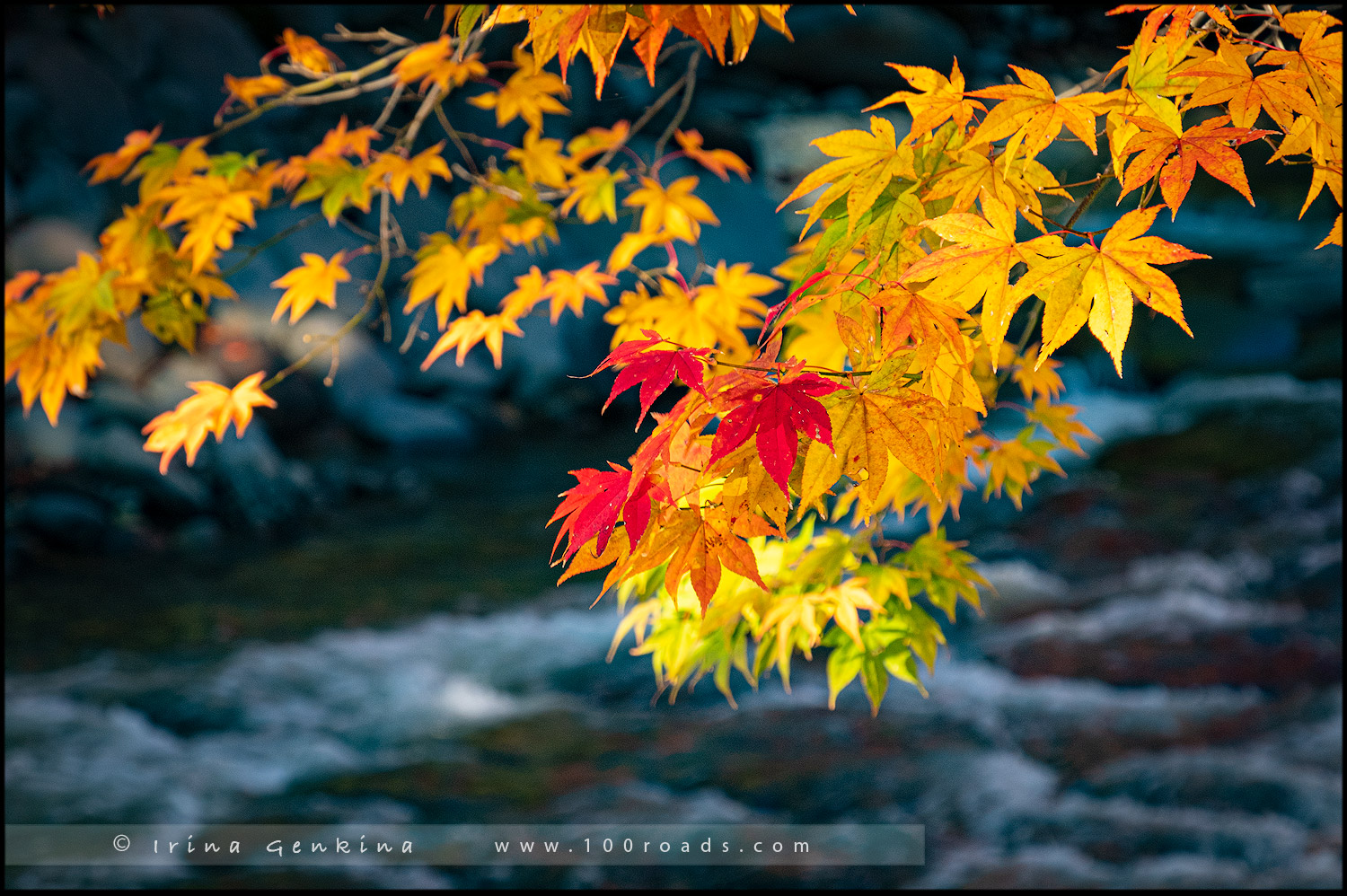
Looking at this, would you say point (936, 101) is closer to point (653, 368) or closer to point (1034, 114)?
point (1034, 114)

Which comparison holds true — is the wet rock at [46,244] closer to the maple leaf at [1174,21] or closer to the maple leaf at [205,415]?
the maple leaf at [205,415]

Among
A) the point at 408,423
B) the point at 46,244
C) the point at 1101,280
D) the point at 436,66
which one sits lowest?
the point at 1101,280

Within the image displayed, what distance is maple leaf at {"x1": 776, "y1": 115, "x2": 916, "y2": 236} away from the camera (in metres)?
1.00

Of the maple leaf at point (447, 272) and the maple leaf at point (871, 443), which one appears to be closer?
the maple leaf at point (871, 443)

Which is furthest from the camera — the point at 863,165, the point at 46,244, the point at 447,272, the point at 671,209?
the point at 46,244

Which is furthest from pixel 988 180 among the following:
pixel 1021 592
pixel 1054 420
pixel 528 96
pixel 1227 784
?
pixel 1021 592

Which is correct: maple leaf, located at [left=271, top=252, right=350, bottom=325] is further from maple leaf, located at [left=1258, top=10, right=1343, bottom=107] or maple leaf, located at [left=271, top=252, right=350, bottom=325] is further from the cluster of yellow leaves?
maple leaf, located at [left=1258, top=10, right=1343, bottom=107]

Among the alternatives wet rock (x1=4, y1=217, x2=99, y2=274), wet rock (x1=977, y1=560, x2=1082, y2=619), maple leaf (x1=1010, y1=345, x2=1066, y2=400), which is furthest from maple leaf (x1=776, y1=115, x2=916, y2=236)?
wet rock (x1=4, y1=217, x2=99, y2=274)

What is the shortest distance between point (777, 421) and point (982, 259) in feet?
0.88

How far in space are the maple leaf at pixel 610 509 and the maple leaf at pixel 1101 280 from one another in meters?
0.42

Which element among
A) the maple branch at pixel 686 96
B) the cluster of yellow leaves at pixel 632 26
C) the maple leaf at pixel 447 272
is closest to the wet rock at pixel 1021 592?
the maple branch at pixel 686 96

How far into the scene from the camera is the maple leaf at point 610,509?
86 centimetres

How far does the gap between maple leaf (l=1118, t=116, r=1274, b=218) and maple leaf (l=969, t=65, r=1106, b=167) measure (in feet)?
0.16

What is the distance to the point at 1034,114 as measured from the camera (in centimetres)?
93
